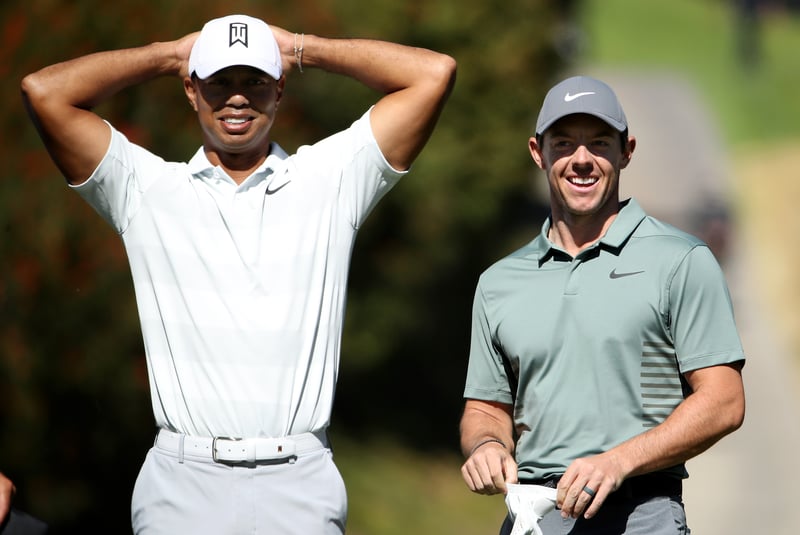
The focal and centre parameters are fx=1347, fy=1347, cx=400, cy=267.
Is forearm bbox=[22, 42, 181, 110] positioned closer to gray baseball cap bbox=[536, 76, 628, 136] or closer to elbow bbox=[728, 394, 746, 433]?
gray baseball cap bbox=[536, 76, 628, 136]

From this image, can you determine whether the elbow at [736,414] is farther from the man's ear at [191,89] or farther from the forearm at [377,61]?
the man's ear at [191,89]

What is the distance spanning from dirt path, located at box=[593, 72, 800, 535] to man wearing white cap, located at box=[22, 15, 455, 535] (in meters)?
10.3

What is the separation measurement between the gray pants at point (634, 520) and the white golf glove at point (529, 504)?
133 millimetres

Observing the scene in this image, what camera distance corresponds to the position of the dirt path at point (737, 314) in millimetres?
14680

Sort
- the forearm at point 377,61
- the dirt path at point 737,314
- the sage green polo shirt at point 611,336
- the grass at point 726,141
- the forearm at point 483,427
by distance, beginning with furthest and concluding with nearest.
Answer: the grass at point 726,141 → the dirt path at point 737,314 → the forearm at point 377,61 → the forearm at point 483,427 → the sage green polo shirt at point 611,336

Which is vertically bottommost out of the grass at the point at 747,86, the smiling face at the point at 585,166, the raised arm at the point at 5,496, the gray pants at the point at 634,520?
the raised arm at the point at 5,496

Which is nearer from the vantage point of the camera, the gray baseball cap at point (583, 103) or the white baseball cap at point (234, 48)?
the gray baseball cap at point (583, 103)

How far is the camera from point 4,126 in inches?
366

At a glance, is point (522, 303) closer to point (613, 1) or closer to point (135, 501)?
point (135, 501)

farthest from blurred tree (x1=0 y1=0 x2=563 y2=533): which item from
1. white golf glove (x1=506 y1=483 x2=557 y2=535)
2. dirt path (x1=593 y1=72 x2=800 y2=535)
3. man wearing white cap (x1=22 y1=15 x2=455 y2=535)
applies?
white golf glove (x1=506 y1=483 x2=557 y2=535)

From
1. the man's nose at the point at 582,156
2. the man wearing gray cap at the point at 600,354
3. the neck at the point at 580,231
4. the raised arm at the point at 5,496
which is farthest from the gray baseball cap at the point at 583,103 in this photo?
the raised arm at the point at 5,496

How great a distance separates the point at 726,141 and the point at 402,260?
18443 mm

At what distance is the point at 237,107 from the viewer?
168 inches

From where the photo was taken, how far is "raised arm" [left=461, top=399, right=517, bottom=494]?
3898mm
